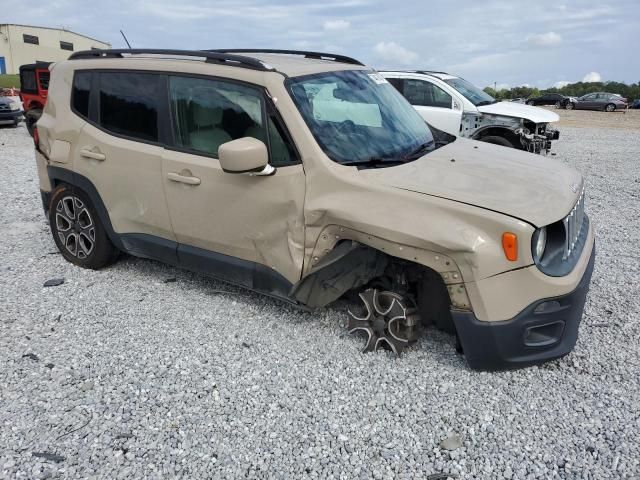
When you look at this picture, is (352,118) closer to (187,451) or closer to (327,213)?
(327,213)

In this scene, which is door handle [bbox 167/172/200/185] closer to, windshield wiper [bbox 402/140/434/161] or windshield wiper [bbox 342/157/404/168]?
windshield wiper [bbox 342/157/404/168]

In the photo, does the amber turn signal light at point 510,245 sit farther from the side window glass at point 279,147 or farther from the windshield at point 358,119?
the side window glass at point 279,147

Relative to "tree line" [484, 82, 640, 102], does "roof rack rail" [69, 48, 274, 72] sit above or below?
above

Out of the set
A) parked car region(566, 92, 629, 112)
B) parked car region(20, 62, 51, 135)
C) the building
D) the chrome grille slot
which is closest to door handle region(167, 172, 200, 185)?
the chrome grille slot

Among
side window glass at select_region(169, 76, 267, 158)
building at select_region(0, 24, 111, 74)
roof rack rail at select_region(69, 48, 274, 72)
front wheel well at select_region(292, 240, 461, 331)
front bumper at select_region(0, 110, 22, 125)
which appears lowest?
front bumper at select_region(0, 110, 22, 125)

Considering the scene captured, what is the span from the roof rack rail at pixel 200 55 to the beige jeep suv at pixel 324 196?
0.02m

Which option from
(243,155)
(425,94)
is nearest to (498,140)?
(425,94)

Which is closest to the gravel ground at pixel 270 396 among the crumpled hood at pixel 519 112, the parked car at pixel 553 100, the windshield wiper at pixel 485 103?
the crumpled hood at pixel 519 112

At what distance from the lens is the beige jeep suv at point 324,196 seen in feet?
9.69

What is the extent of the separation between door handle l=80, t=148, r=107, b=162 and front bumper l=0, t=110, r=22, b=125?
15.3 meters

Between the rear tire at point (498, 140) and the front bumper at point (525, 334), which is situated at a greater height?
the rear tire at point (498, 140)

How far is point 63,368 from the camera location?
131 inches

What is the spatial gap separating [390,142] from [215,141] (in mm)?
1234

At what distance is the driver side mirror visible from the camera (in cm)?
320
